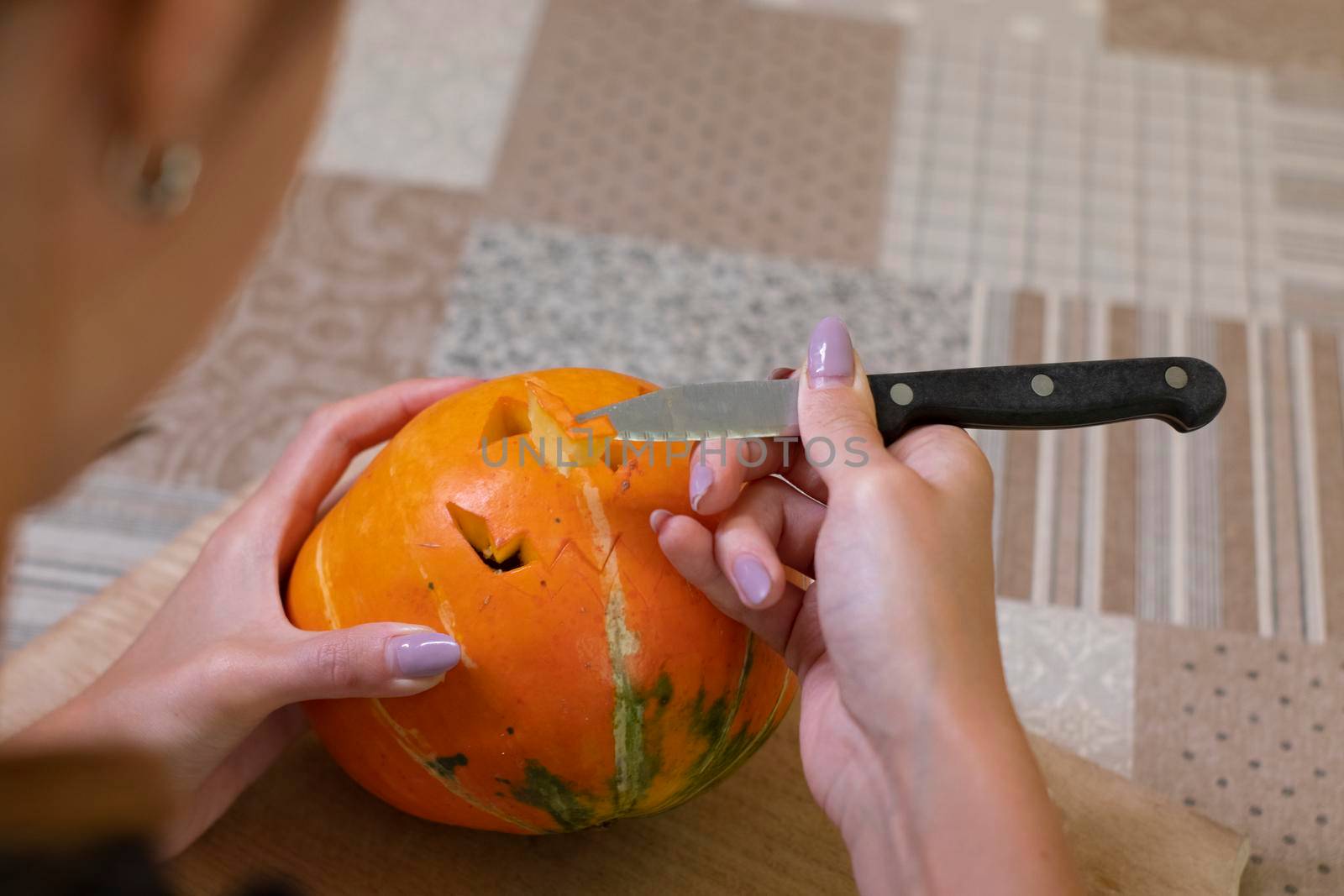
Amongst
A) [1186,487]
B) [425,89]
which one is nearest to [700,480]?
[1186,487]

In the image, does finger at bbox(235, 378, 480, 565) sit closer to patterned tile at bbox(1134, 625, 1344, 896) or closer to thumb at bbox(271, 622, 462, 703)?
thumb at bbox(271, 622, 462, 703)

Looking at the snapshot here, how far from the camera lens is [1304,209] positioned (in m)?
2.29

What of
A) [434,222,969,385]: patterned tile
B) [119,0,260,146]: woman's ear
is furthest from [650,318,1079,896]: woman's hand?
[434,222,969,385]: patterned tile

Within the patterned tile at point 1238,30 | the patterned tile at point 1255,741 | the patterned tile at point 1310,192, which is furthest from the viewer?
the patterned tile at point 1238,30

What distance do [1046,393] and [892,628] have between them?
10.2 inches

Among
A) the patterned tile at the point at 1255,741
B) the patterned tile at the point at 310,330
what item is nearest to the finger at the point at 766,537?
the patterned tile at the point at 1255,741

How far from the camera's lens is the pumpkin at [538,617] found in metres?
0.96

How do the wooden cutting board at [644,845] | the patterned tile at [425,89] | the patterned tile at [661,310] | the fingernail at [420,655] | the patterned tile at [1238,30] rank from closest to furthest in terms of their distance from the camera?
the fingernail at [420,655] < the wooden cutting board at [644,845] < the patterned tile at [661,310] < the patterned tile at [425,89] < the patterned tile at [1238,30]

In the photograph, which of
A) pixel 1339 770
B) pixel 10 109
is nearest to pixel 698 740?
pixel 10 109

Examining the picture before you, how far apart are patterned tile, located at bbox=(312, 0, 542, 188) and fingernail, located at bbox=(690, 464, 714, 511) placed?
4.80 feet

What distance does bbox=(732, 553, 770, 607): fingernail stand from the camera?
2.91ft

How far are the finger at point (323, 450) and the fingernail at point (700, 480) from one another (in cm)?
38

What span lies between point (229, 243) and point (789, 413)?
1.73 ft

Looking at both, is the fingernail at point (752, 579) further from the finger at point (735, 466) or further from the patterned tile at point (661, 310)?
the patterned tile at point (661, 310)
